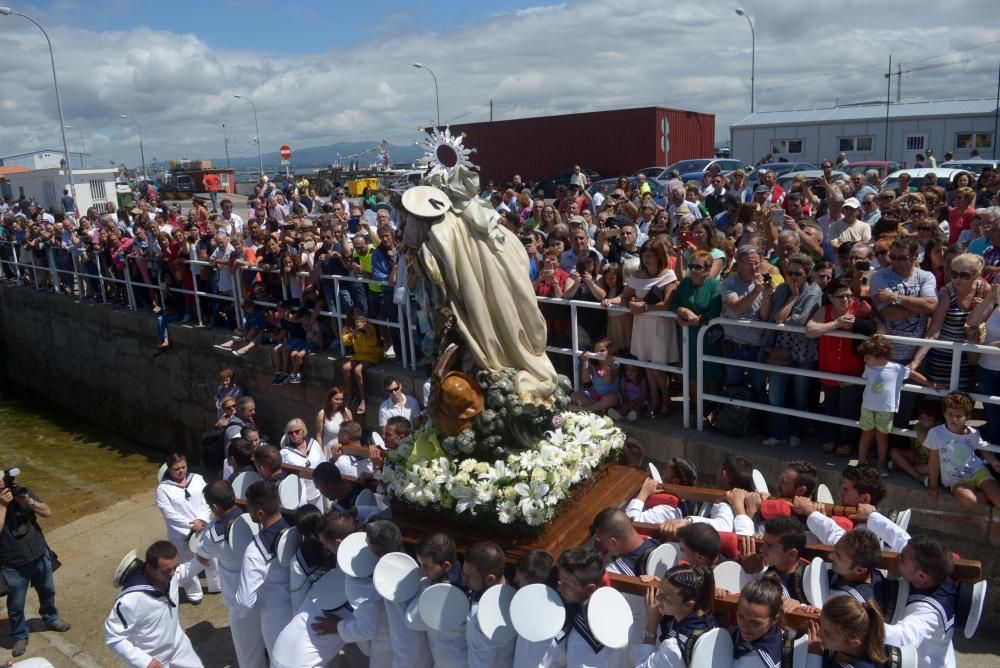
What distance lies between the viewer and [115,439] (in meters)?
13.9

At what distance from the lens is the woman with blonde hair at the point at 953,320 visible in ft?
17.9

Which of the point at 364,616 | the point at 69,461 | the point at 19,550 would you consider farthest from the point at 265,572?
the point at 69,461

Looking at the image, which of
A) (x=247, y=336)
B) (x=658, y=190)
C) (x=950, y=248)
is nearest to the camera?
(x=950, y=248)

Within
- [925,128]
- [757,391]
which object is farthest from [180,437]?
[925,128]

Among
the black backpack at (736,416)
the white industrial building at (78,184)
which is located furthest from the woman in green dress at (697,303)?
the white industrial building at (78,184)

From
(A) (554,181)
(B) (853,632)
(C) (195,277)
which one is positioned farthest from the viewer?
(A) (554,181)

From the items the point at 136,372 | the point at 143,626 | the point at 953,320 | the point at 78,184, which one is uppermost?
the point at 78,184

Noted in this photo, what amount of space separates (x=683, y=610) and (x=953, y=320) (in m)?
3.26

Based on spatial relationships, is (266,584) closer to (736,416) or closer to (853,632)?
(853,632)

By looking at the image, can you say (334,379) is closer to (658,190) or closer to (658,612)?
(658,612)

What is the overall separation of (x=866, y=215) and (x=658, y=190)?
404 inches

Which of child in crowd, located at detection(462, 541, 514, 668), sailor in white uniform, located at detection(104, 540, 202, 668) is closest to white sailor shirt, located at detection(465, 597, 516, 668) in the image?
child in crowd, located at detection(462, 541, 514, 668)

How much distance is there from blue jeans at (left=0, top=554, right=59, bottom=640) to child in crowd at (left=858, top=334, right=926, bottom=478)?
661cm

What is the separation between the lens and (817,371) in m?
5.90
